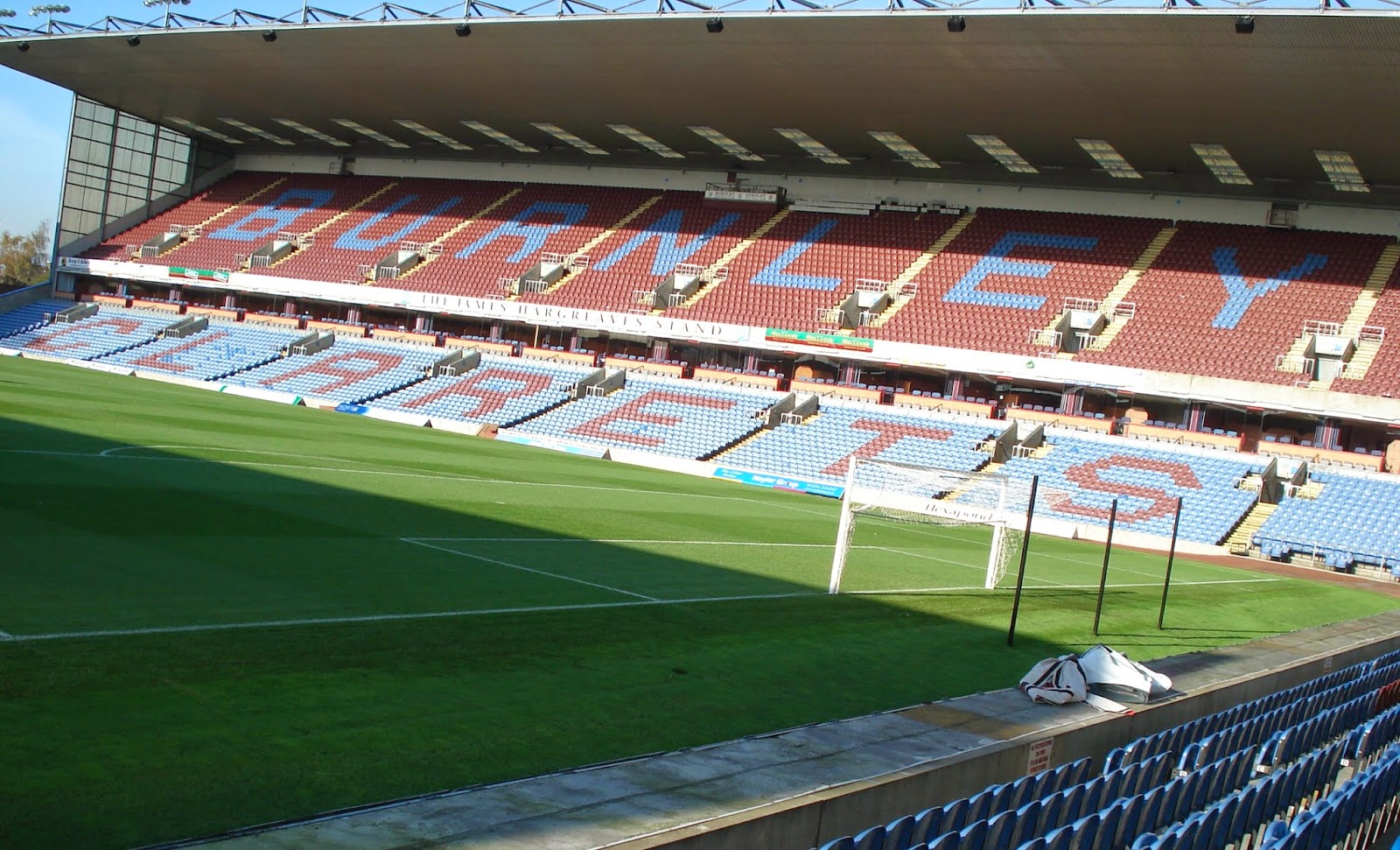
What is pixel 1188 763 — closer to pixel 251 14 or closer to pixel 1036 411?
pixel 1036 411

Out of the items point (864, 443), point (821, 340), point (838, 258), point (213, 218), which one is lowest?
point (864, 443)

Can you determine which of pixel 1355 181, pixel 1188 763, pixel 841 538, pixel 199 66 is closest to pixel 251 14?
pixel 199 66

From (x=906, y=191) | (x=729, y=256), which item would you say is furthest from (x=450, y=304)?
(x=906, y=191)

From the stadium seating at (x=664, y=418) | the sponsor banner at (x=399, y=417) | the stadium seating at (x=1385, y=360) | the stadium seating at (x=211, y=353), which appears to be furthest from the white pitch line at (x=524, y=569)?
the stadium seating at (x=211, y=353)

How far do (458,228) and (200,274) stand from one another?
41.5 feet

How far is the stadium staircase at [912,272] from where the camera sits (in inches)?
1720

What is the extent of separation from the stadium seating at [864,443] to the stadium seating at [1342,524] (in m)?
8.84

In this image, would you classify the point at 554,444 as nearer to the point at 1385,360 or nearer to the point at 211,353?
the point at 211,353

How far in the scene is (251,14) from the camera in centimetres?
4162

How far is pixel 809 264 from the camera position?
155 ft

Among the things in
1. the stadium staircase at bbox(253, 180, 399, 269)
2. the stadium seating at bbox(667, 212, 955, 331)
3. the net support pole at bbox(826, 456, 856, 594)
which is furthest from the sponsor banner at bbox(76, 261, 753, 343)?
the net support pole at bbox(826, 456, 856, 594)

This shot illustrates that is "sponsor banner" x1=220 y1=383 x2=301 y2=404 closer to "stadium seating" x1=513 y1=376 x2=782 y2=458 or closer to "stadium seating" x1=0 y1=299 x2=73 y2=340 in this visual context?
"stadium seating" x1=513 y1=376 x2=782 y2=458

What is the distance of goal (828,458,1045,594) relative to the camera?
1573cm

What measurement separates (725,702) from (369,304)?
1784 inches
